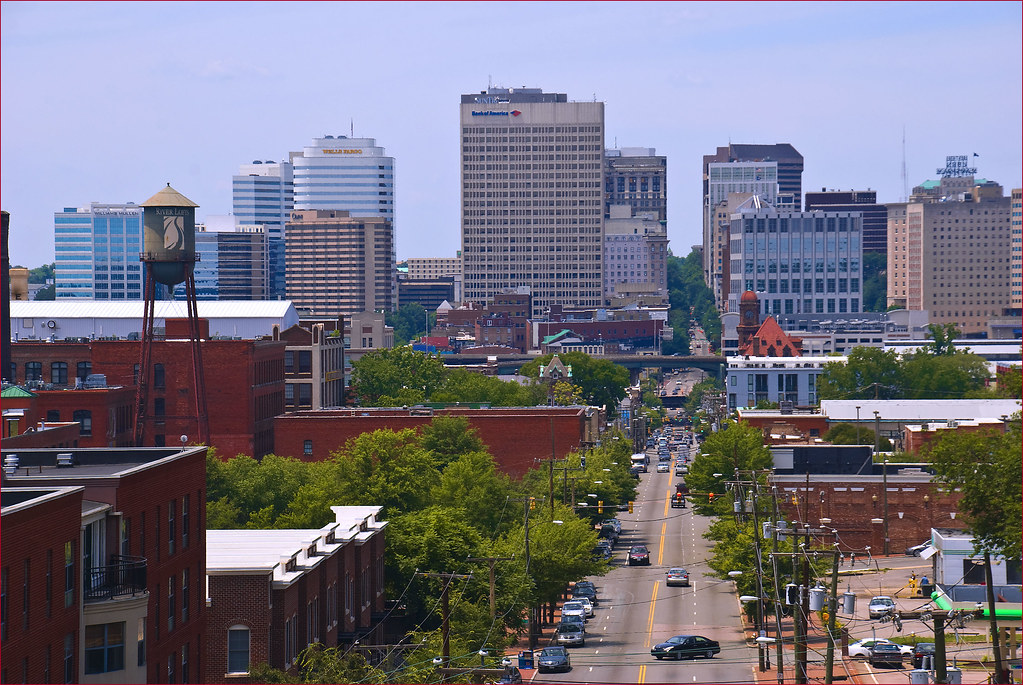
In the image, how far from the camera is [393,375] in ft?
565

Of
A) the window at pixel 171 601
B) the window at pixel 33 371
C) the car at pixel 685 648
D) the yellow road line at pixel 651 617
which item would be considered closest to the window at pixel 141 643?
the window at pixel 171 601

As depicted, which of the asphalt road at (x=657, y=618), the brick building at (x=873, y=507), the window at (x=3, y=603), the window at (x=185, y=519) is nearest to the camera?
the window at (x=3, y=603)

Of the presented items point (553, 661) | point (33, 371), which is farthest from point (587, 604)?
point (33, 371)

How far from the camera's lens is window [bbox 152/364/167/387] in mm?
124875

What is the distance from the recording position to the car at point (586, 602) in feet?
266

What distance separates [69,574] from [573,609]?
44926 millimetres

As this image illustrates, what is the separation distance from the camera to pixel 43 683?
3525 centimetres

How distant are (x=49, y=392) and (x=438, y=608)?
177 feet

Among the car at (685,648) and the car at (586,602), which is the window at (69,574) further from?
the car at (586,602)

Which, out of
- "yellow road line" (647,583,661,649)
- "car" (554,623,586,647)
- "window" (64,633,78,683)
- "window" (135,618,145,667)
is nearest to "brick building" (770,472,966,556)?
"yellow road line" (647,583,661,649)

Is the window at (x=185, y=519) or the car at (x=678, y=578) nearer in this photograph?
the window at (x=185, y=519)

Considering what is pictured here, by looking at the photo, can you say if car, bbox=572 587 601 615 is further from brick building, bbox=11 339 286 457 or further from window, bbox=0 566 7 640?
window, bbox=0 566 7 640

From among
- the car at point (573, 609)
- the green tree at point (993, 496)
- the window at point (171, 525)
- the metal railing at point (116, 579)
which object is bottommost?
the car at point (573, 609)

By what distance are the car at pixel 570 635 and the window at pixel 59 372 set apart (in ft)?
218
